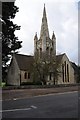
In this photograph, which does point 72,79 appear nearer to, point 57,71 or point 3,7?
point 57,71

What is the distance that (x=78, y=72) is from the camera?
259 ft

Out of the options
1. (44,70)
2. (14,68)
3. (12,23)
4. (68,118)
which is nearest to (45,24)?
(14,68)

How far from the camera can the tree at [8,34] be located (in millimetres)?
27594

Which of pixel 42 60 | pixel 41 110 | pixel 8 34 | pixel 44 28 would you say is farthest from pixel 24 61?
pixel 41 110

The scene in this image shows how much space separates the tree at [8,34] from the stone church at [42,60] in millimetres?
31318

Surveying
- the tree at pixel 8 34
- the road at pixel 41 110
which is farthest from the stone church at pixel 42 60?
the road at pixel 41 110

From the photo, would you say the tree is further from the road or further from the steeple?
the steeple

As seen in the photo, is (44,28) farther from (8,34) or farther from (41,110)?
(41,110)

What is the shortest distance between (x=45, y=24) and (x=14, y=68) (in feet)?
68.9

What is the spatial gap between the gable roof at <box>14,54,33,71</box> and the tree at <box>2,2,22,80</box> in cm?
3808

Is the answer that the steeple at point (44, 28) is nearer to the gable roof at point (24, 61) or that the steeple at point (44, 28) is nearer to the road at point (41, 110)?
the gable roof at point (24, 61)

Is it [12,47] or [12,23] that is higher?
[12,23]

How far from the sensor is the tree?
27594mm

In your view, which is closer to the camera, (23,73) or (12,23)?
(12,23)
